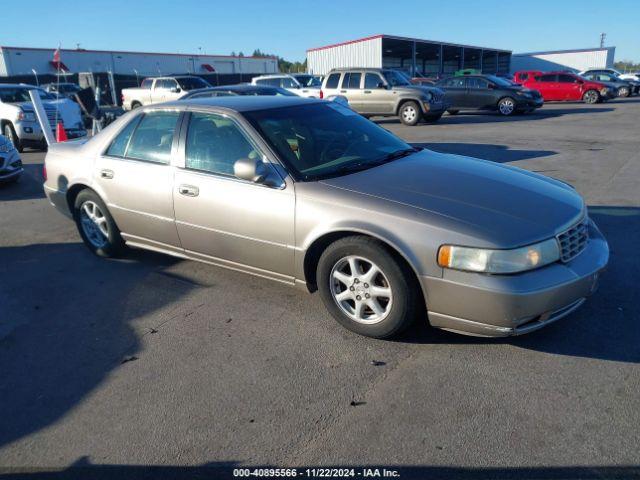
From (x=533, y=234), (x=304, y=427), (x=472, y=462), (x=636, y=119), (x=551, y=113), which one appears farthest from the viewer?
(x=551, y=113)

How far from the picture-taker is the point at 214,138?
4.00 m

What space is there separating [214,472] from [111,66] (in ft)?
162

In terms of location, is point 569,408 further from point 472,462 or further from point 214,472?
point 214,472

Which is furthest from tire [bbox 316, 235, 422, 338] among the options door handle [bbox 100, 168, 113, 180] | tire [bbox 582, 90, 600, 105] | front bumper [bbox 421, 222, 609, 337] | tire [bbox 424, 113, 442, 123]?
tire [bbox 582, 90, 600, 105]

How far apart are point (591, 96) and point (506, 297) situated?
2542 cm

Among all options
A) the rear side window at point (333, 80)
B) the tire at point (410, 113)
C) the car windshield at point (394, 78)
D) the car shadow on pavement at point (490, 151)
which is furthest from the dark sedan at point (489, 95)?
the car shadow on pavement at point (490, 151)

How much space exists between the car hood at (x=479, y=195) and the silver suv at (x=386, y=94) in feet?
43.2

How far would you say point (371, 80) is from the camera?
56.2ft

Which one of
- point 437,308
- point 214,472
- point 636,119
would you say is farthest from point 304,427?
point 636,119

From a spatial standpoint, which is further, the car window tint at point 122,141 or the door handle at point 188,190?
the car window tint at point 122,141

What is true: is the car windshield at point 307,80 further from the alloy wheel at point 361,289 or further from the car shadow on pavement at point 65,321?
the alloy wheel at point 361,289

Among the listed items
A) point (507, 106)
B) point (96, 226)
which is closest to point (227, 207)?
point (96, 226)

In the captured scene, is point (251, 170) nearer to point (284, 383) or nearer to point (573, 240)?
point (284, 383)

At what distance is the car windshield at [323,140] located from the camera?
371cm
